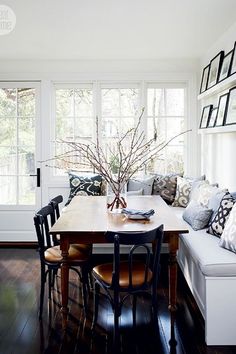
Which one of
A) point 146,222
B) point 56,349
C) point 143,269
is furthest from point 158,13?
point 56,349

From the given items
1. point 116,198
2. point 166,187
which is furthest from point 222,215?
point 166,187

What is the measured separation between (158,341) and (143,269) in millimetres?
488

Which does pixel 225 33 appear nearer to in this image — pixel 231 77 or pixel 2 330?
pixel 231 77

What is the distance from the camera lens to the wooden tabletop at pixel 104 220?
2.62 meters

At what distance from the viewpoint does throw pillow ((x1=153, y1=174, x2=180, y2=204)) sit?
15.5 feet

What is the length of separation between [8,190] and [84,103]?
1624 millimetres

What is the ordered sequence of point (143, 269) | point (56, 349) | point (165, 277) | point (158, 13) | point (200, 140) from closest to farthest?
point (56, 349) < point (143, 269) < point (158, 13) < point (165, 277) < point (200, 140)

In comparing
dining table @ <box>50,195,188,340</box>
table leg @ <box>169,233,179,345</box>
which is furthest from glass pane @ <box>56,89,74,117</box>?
table leg @ <box>169,233,179,345</box>

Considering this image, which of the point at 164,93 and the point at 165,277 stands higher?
the point at 164,93

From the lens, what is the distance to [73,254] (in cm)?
303

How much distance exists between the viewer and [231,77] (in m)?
3.28

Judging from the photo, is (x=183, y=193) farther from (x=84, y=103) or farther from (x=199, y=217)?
(x=84, y=103)

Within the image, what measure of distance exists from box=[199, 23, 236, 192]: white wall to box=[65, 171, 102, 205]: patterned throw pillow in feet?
4.67

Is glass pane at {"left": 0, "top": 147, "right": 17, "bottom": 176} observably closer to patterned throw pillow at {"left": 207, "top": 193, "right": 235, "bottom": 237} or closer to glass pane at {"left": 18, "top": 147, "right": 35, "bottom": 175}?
glass pane at {"left": 18, "top": 147, "right": 35, "bottom": 175}
